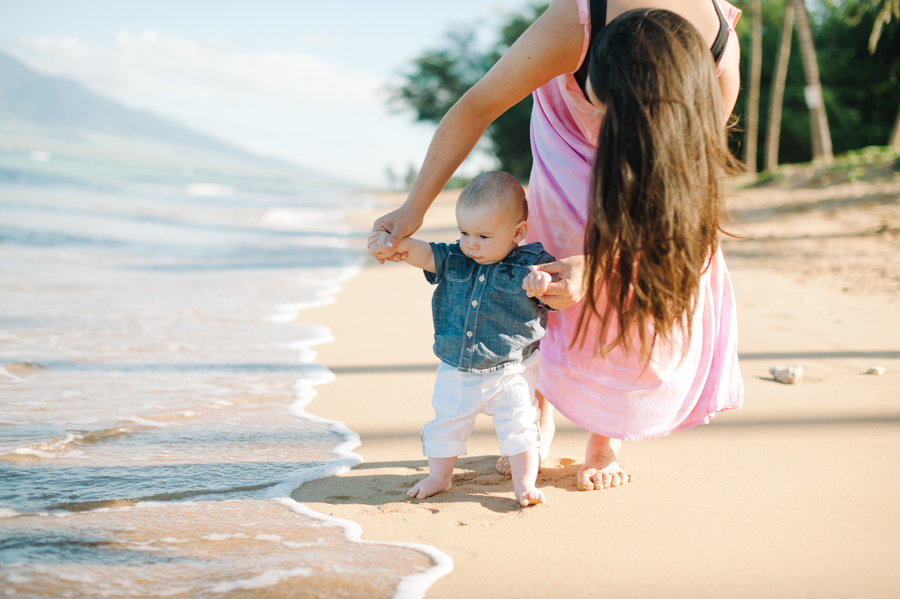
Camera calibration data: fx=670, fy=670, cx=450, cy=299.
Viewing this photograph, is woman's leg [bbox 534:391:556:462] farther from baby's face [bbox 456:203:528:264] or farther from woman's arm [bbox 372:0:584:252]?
woman's arm [bbox 372:0:584:252]

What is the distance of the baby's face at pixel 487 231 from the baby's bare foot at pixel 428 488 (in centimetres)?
72

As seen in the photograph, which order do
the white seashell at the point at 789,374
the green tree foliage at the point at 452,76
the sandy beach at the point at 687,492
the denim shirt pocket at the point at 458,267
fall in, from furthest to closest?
the green tree foliage at the point at 452,76 → the white seashell at the point at 789,374 → the denim shirt pocket at the point at 458,267 → the sandy beach at the point at 687,492

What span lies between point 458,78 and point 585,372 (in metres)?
36.7

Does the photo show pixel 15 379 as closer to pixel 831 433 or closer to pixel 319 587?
pixel 319 587

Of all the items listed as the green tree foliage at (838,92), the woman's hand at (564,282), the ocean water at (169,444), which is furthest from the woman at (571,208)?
the green tree foliage at (838,92)

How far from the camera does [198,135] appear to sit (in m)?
91.9

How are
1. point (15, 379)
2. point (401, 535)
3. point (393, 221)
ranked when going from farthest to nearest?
point (15, 379)
point (393, 221)
point (401, 535)

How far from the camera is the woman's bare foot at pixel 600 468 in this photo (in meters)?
2.18

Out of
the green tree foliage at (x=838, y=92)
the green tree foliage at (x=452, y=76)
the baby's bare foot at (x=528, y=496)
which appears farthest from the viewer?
the green tree foliage at (x=452, y=76)

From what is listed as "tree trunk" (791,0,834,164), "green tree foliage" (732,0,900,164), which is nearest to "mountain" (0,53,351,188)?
"green tree foliage" (732,0,900,164)

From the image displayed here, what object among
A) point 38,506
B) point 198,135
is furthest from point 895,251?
point 198,135

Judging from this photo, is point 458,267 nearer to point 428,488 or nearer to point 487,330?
point 487,330

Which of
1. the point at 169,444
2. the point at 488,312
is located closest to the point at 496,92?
the point at 488,312

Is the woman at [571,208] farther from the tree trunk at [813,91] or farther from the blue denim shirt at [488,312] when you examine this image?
the tree trunk at [813,91]
